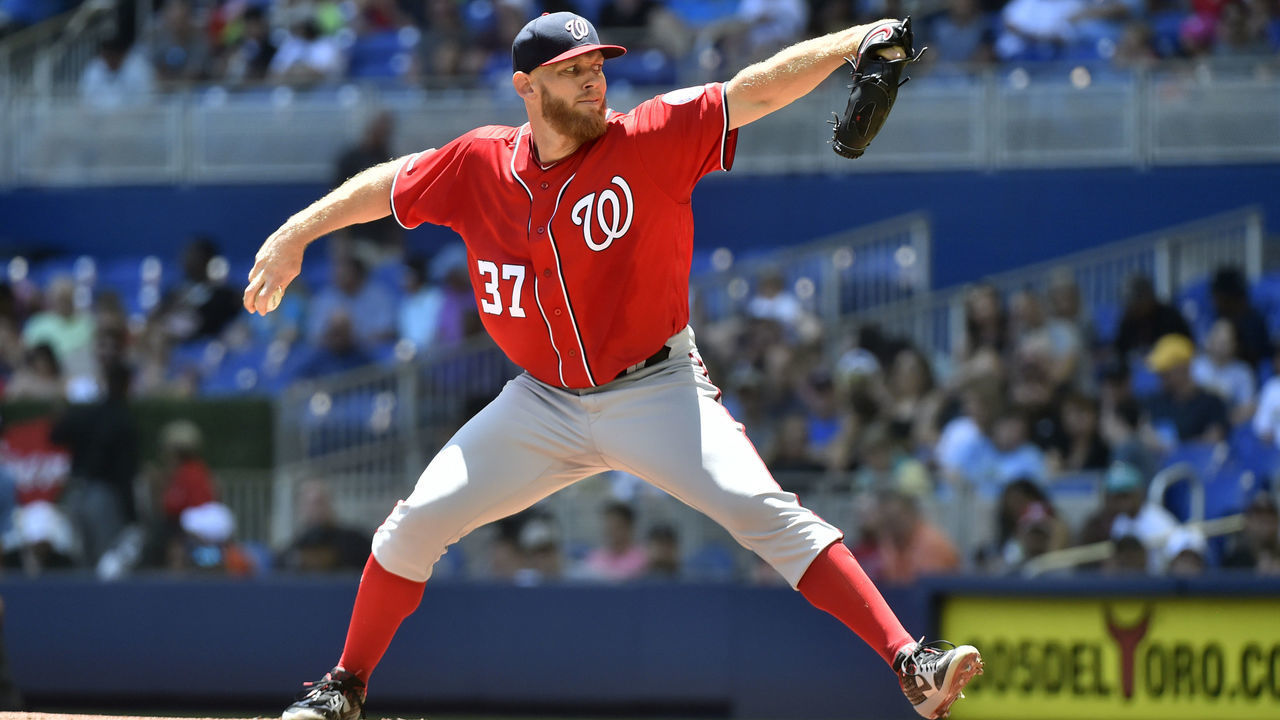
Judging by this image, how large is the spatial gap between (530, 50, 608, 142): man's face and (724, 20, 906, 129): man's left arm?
0.37m

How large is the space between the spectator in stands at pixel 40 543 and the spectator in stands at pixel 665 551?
3688mm

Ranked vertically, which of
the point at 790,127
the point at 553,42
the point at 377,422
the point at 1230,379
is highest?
the point at 790,127

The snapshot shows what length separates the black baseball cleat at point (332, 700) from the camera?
15.6ft

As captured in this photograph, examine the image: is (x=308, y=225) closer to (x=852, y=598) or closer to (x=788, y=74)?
(x=788, y=74)

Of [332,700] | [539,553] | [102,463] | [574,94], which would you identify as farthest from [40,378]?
[574,94]

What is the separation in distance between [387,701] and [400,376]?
2.21m

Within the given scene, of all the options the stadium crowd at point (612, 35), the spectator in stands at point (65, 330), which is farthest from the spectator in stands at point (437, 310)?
the spectator in stands at point (65, 330)

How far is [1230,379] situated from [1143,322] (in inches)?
28.0

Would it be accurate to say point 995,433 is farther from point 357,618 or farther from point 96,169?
point 96,169

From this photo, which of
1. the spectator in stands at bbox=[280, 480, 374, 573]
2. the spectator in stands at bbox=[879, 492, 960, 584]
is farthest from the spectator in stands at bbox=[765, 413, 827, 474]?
the spectator in stands at bbox=[280, 480, 374, 573]

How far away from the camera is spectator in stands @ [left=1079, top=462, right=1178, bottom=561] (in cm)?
909

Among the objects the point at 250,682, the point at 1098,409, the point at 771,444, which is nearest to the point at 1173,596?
the point at 1098,409

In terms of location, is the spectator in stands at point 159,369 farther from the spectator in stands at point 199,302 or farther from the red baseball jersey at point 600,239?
the red baseball jersey at point 600,239

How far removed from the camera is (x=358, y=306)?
1252cm
